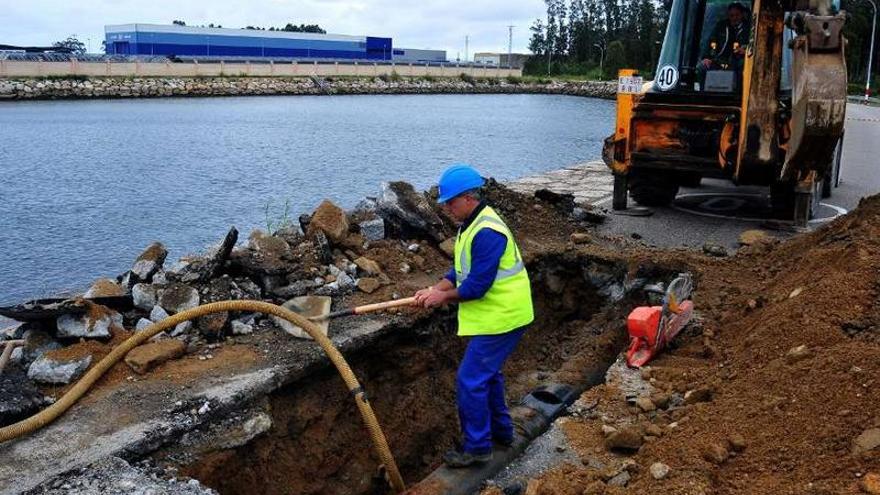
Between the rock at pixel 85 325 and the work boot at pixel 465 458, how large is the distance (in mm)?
2782

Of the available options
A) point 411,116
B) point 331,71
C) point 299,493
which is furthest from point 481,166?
point 331,71

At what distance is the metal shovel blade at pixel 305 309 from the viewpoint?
19.6ft

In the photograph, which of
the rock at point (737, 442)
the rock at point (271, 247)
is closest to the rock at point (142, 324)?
the rock at point (271, 247)

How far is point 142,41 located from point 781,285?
87628 millimetres

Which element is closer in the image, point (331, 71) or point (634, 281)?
point (634, 281)

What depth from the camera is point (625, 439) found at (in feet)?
15.3

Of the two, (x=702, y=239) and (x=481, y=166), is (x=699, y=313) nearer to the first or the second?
(x=702, y=239)

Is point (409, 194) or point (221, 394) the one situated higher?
point (409, 194)

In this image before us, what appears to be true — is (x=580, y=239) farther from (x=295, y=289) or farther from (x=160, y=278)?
(x=160, y=278)

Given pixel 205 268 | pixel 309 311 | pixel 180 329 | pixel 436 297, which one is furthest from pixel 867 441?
pixel 205 268

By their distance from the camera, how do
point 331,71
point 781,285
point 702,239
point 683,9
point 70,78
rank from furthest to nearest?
point 331,71 → point 70,78 → point 683,9 → point 702,239 → point 781,285

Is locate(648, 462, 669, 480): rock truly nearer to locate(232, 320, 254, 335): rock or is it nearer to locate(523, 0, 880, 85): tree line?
locate(232, 320, 254, 335): rock

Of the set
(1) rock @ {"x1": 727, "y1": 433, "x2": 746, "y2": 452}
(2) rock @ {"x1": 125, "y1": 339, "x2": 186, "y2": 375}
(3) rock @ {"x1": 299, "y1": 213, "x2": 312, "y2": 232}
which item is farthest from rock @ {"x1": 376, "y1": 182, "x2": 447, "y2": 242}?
(1) rock @ {"x1": 727, "y1": 433, "x2": 746, "y2": 452}

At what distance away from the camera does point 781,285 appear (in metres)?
6.76
